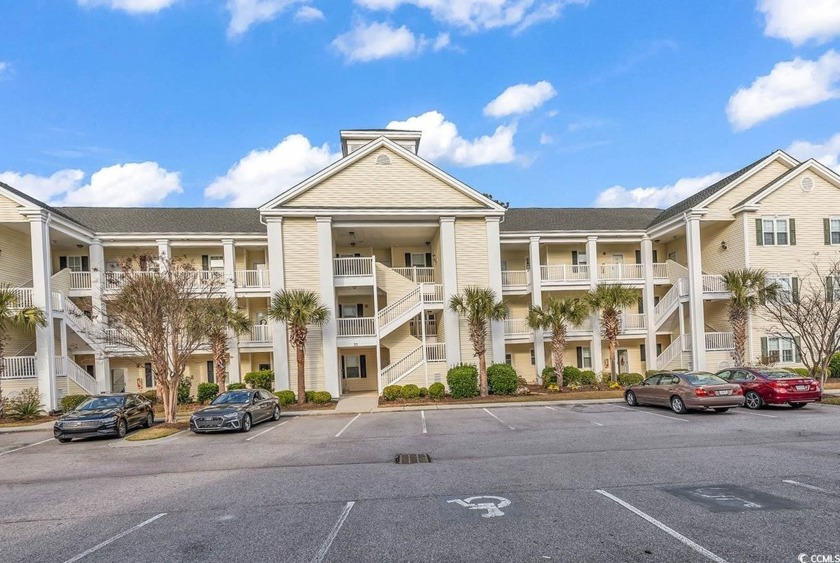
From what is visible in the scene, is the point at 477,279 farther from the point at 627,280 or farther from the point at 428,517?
the point at 428,517

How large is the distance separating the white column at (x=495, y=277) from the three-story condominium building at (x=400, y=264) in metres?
0.07

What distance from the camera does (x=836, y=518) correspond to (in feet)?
20.4

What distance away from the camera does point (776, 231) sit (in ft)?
86.2

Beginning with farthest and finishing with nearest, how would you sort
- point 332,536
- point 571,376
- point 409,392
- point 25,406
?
point 571,376
point 409,392
point 25,406
point 332,536

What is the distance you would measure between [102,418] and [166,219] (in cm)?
1627

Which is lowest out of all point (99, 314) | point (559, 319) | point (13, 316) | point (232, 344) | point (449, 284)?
point (232, 344)

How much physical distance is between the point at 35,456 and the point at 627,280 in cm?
2847

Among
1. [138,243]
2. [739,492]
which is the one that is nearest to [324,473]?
[739,492]

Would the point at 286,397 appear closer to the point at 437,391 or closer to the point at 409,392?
the point at 409,392

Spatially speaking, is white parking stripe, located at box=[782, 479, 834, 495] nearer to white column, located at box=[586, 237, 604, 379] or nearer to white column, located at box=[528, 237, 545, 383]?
white column, located at box=[528, 237, 545, 383]

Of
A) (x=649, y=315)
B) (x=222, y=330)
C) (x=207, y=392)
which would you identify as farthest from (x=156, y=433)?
(x=649, y=315)

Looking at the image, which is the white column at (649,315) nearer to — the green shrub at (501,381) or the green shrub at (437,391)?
the green shrub at (501,381)

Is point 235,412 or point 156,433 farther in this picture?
point 235,412

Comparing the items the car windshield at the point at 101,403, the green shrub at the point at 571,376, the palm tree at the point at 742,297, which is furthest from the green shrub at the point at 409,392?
the palm tree at the point at 742,297
